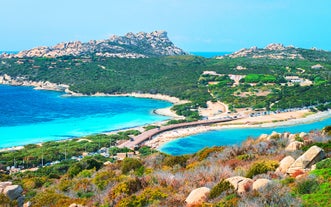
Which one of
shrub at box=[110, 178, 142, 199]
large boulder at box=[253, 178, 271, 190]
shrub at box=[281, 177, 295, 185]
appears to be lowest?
shrub at box=[110, 178, 142, 199]

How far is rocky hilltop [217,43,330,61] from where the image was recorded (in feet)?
519

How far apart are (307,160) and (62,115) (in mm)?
72749

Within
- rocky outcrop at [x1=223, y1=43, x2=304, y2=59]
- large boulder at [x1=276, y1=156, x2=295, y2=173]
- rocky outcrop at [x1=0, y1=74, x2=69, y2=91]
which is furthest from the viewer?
rocky outcrop at [x1=223, y1=43, x2=304, y2=59]

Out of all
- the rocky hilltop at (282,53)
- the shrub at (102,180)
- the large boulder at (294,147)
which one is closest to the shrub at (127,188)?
the shrub at (102,180)

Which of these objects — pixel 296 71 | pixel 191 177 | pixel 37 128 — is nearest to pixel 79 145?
pixel 37 128

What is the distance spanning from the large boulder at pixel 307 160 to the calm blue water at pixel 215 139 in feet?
114

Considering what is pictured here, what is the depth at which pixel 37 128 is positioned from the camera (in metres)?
66.7

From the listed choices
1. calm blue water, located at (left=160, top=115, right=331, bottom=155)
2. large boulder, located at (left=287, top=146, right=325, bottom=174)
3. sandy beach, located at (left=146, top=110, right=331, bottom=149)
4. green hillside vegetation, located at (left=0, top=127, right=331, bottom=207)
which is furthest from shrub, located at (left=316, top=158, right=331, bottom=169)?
sandy beach, located at (left=146, top=110, right=331, bottom=149)

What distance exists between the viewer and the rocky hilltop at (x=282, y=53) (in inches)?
6225

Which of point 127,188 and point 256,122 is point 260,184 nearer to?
point 127,188

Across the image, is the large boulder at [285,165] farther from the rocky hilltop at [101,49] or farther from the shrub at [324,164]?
the rocky hilltop at [101,49]

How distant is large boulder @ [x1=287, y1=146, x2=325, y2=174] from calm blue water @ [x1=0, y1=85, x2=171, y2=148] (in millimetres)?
49179

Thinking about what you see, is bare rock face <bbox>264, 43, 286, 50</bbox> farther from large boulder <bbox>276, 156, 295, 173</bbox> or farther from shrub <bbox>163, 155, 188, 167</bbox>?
large boulder <bbox>276, 156, 295, 173</bbox>

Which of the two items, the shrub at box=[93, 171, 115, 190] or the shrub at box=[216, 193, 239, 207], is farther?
the shrub at box=[93, 171, 115, 190]
